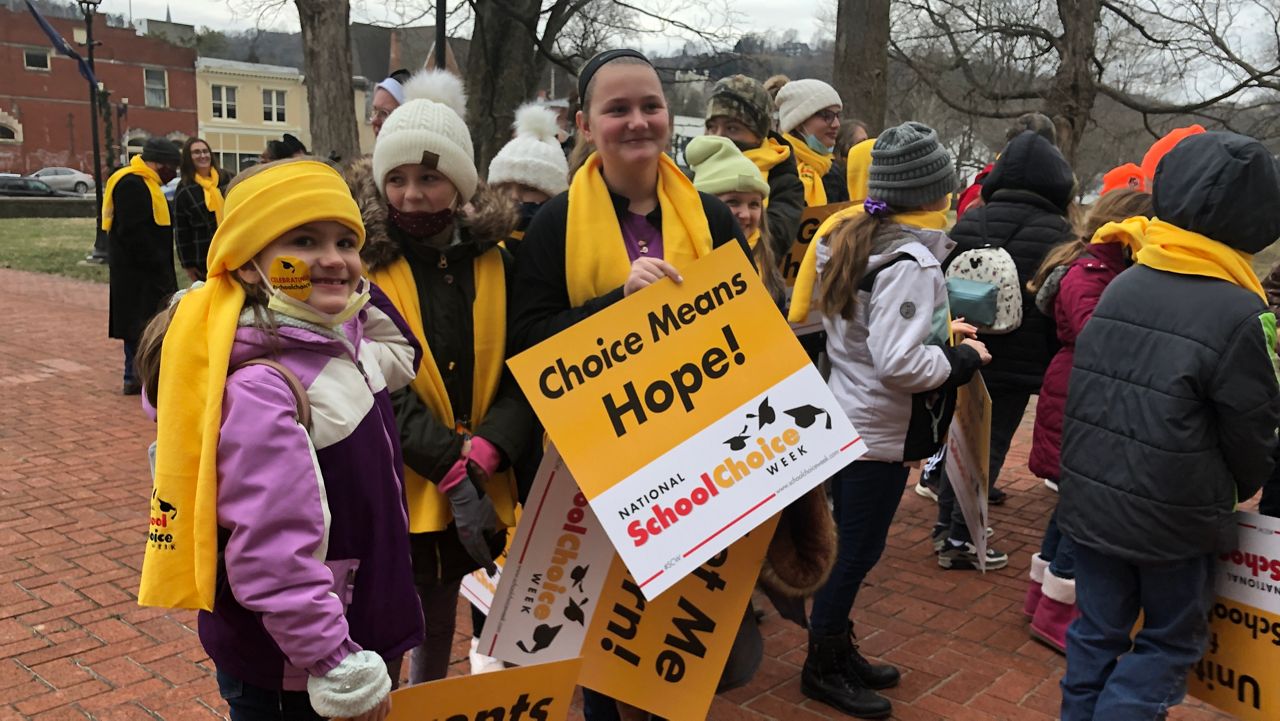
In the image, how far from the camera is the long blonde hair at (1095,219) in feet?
14.4

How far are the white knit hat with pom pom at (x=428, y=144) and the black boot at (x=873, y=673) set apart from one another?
2244mm

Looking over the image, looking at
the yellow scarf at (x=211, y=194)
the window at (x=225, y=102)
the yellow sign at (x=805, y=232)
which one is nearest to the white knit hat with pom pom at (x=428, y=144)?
the yellow sign at (x=805, y=232)

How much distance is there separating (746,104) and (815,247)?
103 centimetres

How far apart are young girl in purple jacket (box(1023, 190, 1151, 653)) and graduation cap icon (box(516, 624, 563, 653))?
2.34 metres

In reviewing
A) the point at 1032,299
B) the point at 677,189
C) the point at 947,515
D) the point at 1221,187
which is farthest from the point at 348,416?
the point at 947,515

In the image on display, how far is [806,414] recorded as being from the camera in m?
2.51

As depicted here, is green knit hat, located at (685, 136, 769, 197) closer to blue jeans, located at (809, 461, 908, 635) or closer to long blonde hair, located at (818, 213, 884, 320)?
long blonde hair, located at (818, 213, 884, 320)

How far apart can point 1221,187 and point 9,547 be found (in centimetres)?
541

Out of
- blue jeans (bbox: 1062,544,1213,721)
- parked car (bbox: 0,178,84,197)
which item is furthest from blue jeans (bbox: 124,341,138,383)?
parked car (bbox: 0,178,84,197)

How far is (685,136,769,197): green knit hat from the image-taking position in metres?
3.70

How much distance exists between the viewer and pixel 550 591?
2.69 meters

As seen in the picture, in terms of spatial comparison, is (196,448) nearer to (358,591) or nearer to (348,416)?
(348,416)

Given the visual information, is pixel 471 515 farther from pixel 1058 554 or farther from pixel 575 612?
pixel 1058 554

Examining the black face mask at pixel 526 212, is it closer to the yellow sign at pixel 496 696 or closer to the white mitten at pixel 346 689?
the yellow sign at pixel 496 696
